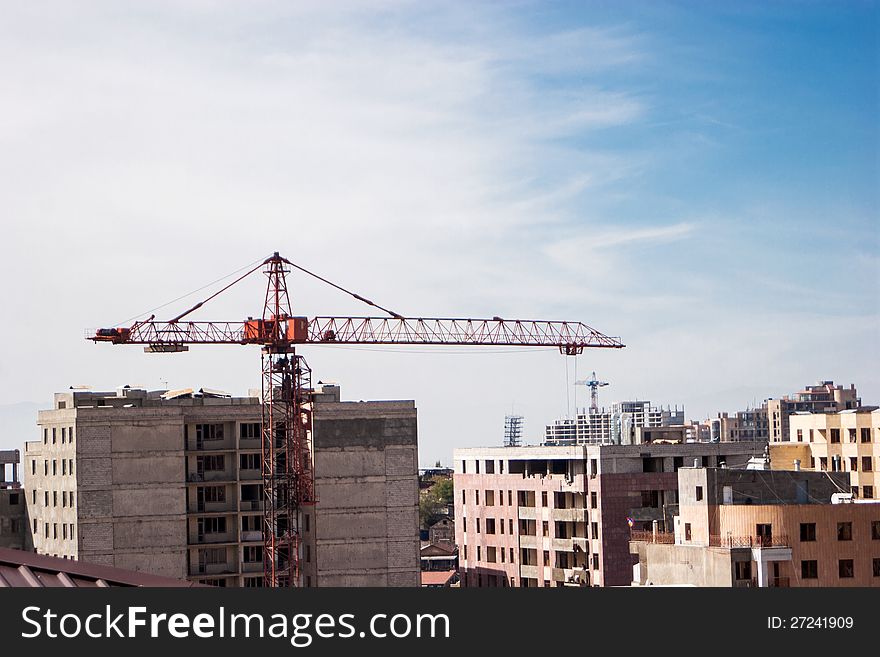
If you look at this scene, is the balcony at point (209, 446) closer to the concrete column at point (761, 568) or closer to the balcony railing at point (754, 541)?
the balcony railing at point (754, 541)

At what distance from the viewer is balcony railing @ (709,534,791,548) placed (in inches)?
2112

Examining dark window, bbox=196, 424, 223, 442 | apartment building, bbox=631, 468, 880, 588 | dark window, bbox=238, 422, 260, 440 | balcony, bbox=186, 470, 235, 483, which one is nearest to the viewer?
apartment building, bbox=631, 468, 880, 588

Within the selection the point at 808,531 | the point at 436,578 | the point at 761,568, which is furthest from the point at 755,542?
the point at 436,578

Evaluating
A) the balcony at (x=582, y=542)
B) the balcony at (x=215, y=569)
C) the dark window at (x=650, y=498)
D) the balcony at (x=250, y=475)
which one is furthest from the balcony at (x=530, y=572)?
the balcony at (x=215, y=569)

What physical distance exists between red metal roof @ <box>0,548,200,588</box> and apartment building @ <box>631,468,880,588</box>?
113 ft

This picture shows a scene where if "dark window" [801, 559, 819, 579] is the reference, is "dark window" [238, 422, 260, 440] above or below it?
above

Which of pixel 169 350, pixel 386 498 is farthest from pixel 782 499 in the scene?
pixel 169 350

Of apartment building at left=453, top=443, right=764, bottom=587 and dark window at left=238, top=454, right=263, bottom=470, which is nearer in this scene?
apartment building at left=453, top=443, right=764, bottom=587

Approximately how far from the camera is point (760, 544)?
53562mm

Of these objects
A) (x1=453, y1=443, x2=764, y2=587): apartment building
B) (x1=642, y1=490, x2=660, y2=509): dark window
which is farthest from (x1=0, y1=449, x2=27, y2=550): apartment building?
(x1=642, y1=490, x2=660, y2=509): dark window

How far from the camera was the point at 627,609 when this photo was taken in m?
18.8

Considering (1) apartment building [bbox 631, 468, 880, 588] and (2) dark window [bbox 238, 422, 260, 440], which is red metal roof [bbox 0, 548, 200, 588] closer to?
(1) apartment building [bbox 631, 468, 880, 588]

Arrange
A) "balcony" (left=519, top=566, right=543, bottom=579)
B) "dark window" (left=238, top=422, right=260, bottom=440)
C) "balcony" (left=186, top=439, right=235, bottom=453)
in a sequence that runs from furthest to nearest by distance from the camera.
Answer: "dark window" (left=238, top=422, right=260, bottom=440), "balcony" (left=519, top=566, right=543, bottom=579), "balcony" (left=186, top=439, right=235, bottom=453)

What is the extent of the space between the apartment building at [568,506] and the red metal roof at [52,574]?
182ft
